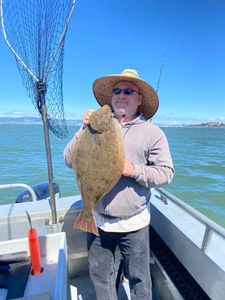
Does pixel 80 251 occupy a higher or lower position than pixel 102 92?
lower

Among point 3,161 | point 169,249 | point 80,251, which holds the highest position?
point 169,249

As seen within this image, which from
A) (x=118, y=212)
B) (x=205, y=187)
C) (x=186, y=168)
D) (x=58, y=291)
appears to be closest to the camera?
(x=58, y=291)

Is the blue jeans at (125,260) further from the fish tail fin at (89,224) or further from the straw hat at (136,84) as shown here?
the straw hat at (136,84)

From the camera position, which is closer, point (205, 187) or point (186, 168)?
point (205, 187)

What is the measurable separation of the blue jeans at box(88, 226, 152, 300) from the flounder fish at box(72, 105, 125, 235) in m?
0.32

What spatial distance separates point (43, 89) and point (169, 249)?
1966 millimetres

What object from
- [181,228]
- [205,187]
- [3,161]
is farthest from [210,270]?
[3,161]

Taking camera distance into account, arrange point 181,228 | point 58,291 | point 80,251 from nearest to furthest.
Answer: point 58,291 → point 181,228 → point 80,251

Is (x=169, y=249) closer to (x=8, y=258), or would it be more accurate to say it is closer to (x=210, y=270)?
(x=210, y=270)

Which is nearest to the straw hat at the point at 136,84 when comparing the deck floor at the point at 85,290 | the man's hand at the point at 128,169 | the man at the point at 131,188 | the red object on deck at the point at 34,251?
the man at the point at 131,188

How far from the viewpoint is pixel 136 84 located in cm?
209

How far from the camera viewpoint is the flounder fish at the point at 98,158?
1.74 metres

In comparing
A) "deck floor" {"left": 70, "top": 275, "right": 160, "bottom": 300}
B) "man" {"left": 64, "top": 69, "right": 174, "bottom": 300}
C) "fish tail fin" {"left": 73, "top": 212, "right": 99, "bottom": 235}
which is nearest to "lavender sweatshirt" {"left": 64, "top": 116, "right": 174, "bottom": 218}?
"man" {"left": 64, "top": 69, "right": 174, "bottom": 300}

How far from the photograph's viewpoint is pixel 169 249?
2596mm
